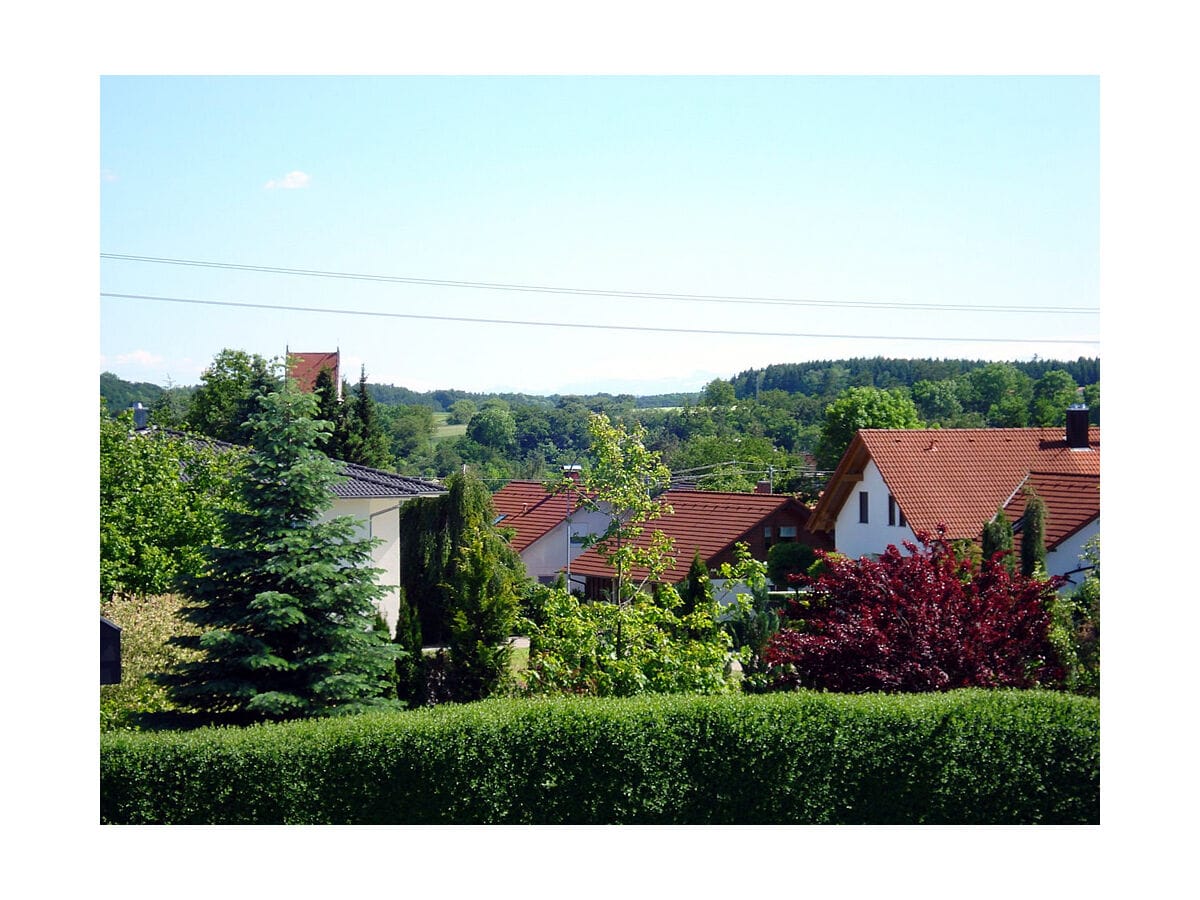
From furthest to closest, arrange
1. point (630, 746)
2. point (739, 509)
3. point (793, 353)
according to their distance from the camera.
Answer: point (793, 353) → point (739, 509) → point (630, 746)

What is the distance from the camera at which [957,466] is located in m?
18.3

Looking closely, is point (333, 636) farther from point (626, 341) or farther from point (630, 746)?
point (626, 341)

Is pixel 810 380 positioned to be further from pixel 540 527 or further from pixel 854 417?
pixel 540 527

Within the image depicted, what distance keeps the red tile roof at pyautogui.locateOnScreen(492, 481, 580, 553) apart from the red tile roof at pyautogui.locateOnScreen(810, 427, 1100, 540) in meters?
7.25

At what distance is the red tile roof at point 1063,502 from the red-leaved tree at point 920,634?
852 centimetres

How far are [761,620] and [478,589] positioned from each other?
341 cm

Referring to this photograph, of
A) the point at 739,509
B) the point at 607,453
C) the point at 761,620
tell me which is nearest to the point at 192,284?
the point at 607,453

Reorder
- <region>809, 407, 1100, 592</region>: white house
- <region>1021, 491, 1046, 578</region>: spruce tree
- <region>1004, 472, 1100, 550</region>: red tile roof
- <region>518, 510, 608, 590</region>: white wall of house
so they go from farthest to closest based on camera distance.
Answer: <region>518, 510, 608, 590</region>: white wall of house → <region>809, 407, 1100, 592</region>: white house → <region>1004, 472, 1100, 550</region>: red tile roof → <region>1021, 491, 1046, 578</region>: spruce tree

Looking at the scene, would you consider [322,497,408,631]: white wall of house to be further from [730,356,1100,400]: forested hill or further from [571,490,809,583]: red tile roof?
[730,356,1100,400]: forested hill

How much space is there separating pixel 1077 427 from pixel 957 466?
2.58 m

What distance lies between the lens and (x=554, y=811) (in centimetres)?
664

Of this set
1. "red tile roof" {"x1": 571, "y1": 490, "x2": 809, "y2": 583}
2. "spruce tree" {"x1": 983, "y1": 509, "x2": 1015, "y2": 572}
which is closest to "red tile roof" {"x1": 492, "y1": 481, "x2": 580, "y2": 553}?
"red tile roof" {"x1": 571, "y1": 490, "x2": 809, "y2": 583}

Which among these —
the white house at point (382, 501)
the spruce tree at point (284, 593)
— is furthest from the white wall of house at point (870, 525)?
the spruce tree at point (284, 593)

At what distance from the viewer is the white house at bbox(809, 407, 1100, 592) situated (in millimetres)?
16766
